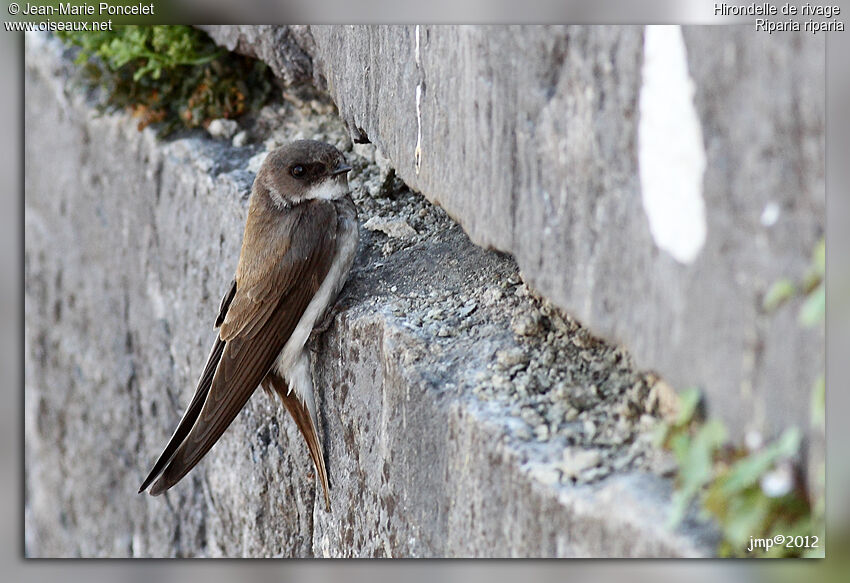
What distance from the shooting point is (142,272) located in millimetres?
4520

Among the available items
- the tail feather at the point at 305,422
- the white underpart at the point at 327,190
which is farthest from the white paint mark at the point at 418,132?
the tail feather at the point at 305,422

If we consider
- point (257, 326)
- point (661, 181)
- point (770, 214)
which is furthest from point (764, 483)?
point (257, 326)

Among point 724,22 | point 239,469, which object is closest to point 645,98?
point 724,22

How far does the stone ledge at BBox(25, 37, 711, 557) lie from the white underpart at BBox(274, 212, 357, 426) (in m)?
0.05

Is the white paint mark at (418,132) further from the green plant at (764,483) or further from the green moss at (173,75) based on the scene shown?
the green moss at (173,75)

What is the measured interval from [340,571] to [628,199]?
1.03 metres

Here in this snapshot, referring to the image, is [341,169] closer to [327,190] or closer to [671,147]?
[327,190]

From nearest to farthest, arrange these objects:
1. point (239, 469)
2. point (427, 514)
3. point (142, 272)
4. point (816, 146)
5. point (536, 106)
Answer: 1. point (816, 146)
2. point (536, 106)
3. point (427, 514)
4. point (239, 469)
5. point (142, 272)

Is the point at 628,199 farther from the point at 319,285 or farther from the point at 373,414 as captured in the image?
the point at 319,285

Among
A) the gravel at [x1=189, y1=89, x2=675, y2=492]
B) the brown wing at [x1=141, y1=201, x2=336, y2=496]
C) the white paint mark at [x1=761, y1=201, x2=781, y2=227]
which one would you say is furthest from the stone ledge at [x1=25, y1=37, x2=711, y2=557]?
the white paint mark at [x1=761, y1=201, x2=781, y2=227]

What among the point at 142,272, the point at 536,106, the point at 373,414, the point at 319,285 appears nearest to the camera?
the point at 536,106

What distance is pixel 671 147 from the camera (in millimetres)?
1762

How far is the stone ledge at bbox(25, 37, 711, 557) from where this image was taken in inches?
79.7

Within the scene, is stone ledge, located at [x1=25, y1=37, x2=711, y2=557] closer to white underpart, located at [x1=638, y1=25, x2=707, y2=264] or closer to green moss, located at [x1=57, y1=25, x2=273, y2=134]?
green moss, located at [x1=57, y1=25, x2=273, y2=134]
